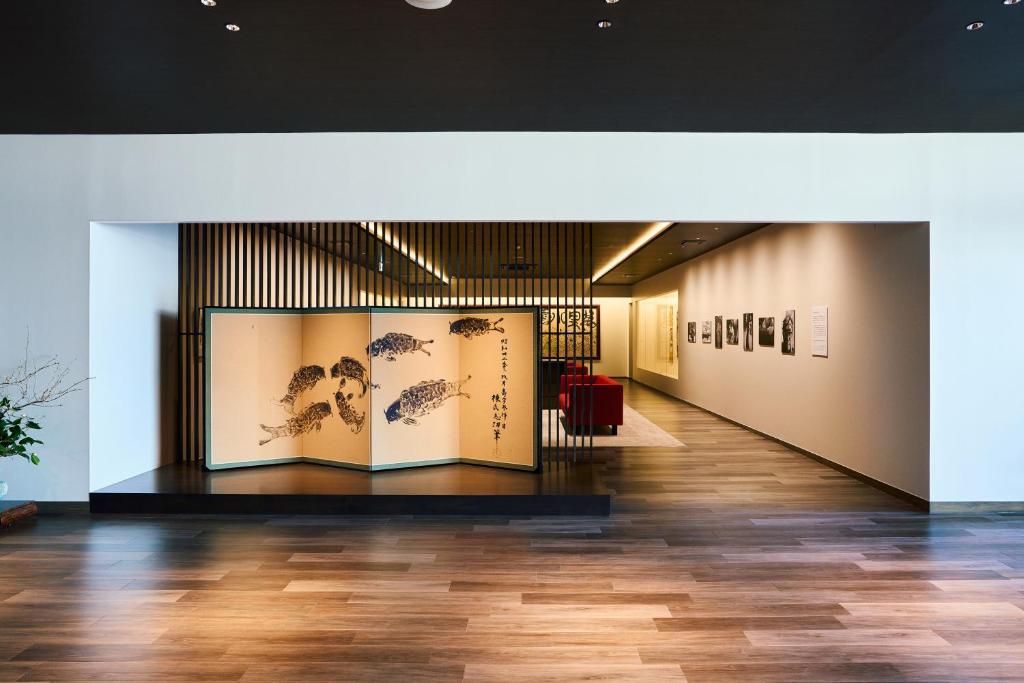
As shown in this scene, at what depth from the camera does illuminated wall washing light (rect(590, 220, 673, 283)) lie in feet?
32.0

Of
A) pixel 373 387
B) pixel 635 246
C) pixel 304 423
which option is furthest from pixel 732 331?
pixel 304 423

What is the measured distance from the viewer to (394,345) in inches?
252

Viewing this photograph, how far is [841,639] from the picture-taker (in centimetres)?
330

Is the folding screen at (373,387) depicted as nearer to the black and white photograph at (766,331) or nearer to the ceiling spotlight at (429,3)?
the ceiling spotlight at (429,3)

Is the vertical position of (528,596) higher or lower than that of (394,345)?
lower

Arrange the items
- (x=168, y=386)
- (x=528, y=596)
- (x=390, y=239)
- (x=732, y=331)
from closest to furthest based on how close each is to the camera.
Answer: (x=528, y=596)
(x=168, y=386)
(x=390, y=239)
(x=732, y=331)

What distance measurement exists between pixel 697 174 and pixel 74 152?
5539 mm

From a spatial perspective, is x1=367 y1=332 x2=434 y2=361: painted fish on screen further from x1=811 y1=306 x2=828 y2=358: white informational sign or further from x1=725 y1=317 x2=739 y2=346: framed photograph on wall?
x1=725 y1=317 x2=739 y2=346: framed photograph on wall

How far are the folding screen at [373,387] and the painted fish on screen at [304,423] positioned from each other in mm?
11

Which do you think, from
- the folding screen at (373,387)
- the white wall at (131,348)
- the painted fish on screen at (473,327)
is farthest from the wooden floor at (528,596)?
the painted fish on screen at (473,327)

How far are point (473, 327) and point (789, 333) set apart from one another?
4.60 metres

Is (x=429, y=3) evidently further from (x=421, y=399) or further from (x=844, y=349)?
(x=844, y=349)

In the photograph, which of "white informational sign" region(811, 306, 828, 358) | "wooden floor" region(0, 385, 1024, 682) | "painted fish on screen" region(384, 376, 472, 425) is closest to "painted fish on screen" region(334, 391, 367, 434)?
"painted fish on screen" region(384, 376, 472, 425)

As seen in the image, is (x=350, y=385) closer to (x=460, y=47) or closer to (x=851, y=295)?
(x=460, y=47)
